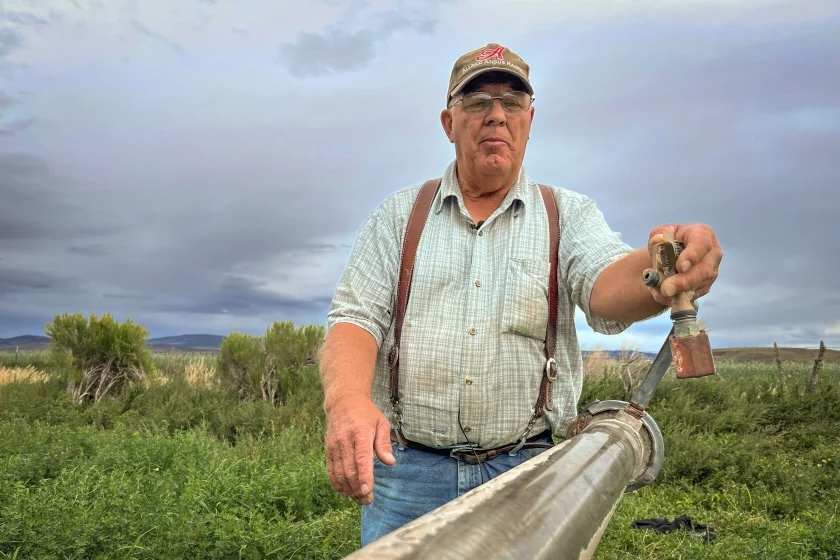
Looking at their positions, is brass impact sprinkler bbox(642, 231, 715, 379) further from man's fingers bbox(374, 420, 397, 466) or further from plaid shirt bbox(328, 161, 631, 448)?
man's fingers bbox(374, 420, 397, 466)

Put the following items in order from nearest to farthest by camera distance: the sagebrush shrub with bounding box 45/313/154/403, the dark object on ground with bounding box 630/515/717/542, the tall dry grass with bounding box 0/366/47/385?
the dark object on ground with bounding box 630/515/717/542 → the sagebrush shrub with bounding box 45/313/154/403 → the tall dry grass with bounding box 0/366/47/385

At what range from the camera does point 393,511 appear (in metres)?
2.74

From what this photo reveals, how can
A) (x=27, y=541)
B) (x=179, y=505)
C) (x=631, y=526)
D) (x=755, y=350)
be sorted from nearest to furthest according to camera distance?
(x=27, y=541), (x=179, y=505), (x=631, y=526), (x=755, y=350)

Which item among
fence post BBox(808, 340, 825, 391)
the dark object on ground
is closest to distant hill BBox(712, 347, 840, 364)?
fence post BBox(808, 340, 825, 391)

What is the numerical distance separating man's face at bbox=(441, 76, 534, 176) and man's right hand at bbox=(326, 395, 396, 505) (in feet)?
3.72

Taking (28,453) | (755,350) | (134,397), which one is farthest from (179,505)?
(755,350)

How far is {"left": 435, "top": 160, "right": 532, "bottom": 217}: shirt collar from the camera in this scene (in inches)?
112

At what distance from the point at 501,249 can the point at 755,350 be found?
4379 centimetres

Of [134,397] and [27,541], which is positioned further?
[134,397]

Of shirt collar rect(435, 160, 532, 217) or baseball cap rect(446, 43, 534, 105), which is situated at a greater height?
baseball cap rect(446, 43, 534, 105)

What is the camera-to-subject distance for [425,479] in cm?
269

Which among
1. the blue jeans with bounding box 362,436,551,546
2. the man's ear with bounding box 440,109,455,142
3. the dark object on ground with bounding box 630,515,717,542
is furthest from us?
the dark object on ground with bounding box 630,515,717,542

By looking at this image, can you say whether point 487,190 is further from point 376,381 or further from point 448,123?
point 376,381

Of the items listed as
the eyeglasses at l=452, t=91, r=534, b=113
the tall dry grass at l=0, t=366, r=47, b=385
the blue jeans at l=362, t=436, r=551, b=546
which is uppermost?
the eyeglasses at l=452, t=91, r=534, b=113
